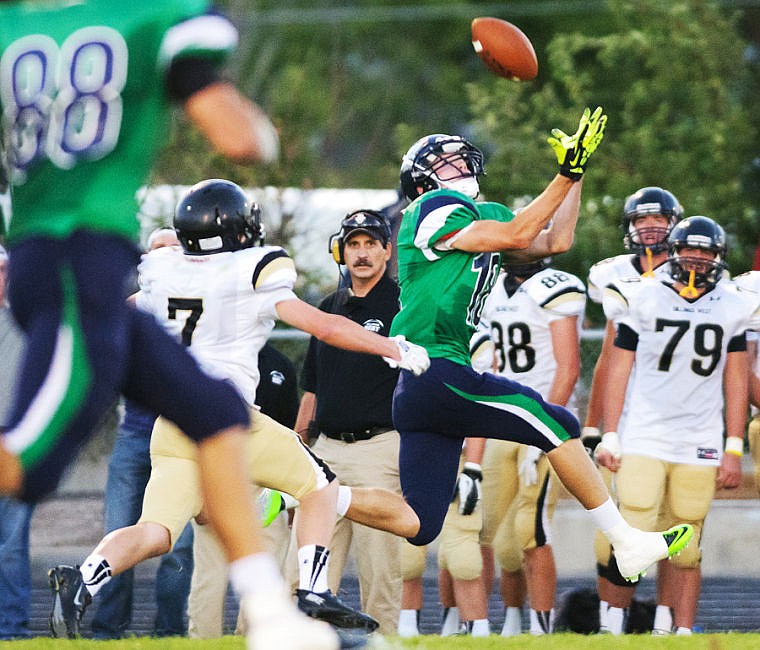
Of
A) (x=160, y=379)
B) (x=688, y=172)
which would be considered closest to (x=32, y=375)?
(x=160, y=379)

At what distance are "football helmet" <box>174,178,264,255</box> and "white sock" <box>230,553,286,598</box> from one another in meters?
2.63

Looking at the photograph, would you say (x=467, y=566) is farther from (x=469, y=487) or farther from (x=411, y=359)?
(x=411, y=359)

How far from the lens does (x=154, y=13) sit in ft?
12.5

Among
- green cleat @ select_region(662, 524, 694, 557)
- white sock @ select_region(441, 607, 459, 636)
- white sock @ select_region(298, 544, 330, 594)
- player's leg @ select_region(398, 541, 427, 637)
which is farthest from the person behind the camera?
player's leg @ select_region(398, 541, 427, 637)

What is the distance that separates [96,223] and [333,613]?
213 cm

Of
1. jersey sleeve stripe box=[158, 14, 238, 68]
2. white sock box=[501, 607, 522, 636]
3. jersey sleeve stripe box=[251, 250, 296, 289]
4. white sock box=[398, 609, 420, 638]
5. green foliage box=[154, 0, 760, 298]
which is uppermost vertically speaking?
green foliage box=[154, 0, 760, 298]

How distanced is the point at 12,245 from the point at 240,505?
86 cm

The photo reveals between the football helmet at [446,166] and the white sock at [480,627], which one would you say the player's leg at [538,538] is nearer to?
the white sock at [480,627]

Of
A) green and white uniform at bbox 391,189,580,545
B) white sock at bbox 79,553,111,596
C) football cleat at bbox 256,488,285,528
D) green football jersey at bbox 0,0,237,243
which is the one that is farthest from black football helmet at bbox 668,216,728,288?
green football jersey at bbox 0,0,237,243

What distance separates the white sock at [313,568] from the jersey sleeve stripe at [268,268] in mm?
1033

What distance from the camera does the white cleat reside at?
3729 mm

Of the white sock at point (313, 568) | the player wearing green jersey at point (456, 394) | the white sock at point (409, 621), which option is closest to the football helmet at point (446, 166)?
the player wearing green jersey at point (456, 394)

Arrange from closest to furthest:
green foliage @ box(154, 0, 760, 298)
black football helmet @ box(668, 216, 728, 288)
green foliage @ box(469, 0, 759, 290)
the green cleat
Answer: the green cleat → black football helmet @ box(668, 216, 728, 288) → green foliage @ box(154, 0, 760, 298) → green foliage @ box(469, 0, 759, 290)

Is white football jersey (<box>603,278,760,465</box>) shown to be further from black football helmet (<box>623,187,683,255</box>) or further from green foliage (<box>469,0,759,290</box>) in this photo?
green foliage (<box>469,0,759,290</box>)
